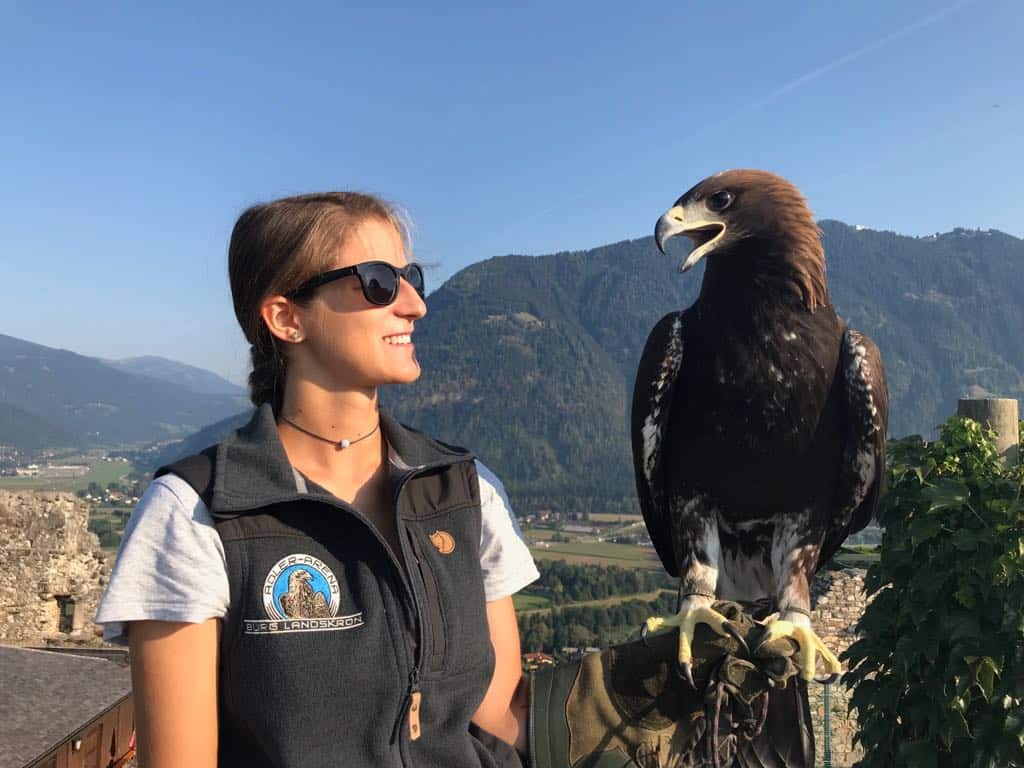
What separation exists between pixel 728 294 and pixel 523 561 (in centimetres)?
103

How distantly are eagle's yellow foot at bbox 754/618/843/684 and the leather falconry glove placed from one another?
23mm

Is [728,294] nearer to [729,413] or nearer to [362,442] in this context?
[729,413]

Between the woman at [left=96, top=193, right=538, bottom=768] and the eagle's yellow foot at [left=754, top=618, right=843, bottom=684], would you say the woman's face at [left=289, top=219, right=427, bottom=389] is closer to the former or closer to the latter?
the woman at [left=96, top=193, right=538, bottom=768]

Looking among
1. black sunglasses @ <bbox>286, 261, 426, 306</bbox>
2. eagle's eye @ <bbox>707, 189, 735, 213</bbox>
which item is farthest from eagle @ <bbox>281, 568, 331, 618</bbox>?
eagle's eye @ <bbox>707, 189, 735, 213</bbox>

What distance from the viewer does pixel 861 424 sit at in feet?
7.32

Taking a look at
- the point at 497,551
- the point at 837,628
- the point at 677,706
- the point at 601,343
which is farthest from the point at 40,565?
the point at 601,343

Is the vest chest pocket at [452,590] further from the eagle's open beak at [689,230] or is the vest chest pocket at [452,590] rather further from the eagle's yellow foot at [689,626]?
the eagle's open beak at [689,230]

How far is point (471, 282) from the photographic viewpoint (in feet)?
535

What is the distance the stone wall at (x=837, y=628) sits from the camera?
7773 mm

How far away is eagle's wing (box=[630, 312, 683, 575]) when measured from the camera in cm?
235

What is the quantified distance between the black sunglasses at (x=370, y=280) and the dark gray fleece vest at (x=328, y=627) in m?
0.25

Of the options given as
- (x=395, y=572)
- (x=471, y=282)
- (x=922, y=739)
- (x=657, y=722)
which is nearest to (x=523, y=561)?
(x=395, y=572)

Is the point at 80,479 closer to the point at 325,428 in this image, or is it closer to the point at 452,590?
the point at 325,428

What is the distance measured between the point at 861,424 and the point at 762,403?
346 mm
